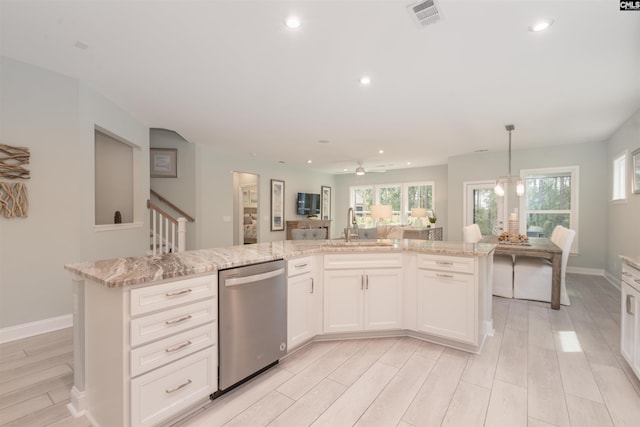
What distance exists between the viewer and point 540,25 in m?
2.08

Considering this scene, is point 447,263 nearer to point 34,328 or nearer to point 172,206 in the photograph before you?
point 34,328

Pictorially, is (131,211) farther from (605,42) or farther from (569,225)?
(569,225)

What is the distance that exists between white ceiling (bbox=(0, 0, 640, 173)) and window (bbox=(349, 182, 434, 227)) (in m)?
4.21

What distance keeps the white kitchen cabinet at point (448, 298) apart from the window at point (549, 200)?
16.5 feet

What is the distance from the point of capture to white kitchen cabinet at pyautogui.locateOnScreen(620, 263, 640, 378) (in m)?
1.98

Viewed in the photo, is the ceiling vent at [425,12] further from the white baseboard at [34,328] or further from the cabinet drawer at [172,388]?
the white baseboard at [34,328]

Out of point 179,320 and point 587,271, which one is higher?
point 179,320

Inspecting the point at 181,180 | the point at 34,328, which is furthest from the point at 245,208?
the point at 34,328

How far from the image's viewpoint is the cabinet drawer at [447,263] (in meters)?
2.50

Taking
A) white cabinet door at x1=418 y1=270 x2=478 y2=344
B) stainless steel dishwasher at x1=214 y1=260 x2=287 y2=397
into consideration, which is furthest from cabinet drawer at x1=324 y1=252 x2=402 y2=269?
stainless steel dishwasher at x1=214 y1=260 x2=287 y2=397

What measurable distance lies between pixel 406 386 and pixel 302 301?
100 centimetres

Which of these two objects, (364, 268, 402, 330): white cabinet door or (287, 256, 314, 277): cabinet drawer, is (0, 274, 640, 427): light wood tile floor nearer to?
(364, 268, 402, 330): white cabinet door

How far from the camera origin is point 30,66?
2.82 m

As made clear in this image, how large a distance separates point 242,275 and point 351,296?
3.84ft
